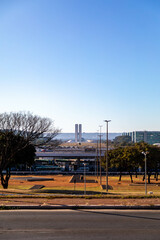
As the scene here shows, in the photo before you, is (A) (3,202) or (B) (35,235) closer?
(B) (35,235)

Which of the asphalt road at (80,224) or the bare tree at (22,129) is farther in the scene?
the bare tree at (22,129)

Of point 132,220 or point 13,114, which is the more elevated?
point 13,114

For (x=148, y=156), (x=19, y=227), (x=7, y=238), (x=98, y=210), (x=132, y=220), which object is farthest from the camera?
(x=148, y=156)

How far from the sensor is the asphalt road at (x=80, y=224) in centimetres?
1059

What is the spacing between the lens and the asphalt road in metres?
10.6

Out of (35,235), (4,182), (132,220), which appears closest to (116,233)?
(132,220)

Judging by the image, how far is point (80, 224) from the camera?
12203 millimetres

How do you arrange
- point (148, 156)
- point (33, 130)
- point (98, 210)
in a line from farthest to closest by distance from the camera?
point (148, 156) → point (33, 130) → point (98, 210)

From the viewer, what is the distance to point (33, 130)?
118 feet

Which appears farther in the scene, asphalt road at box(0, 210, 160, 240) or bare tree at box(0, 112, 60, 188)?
bare tree at box(0, 112, 60, 188)

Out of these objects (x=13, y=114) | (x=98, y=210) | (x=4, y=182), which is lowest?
(x=4, y=182)

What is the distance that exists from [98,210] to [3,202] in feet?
20.3

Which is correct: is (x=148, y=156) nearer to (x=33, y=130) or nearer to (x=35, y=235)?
(x=33, y=130)

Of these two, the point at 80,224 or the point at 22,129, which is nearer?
the point at 80,224
